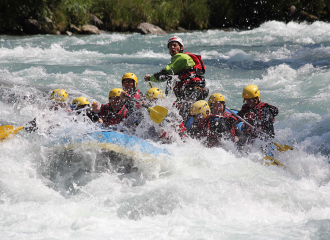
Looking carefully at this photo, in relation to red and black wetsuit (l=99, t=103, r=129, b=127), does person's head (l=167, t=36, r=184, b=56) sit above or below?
above

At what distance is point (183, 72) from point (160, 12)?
1733 centimetres

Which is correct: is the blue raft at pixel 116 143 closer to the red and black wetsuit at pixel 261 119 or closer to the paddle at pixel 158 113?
the paddle at pixel 158 113

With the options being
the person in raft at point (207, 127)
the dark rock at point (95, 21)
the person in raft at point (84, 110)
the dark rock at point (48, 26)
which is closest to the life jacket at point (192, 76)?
the person in raft at point (207, 127)


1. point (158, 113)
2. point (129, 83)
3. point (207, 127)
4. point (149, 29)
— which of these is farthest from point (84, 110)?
point (149, 29)

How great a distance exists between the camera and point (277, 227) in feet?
11.6

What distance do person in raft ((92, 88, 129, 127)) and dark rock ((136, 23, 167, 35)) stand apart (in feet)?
49.4

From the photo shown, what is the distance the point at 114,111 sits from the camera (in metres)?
5.42

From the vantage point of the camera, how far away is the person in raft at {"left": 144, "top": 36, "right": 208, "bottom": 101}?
5.32 meters

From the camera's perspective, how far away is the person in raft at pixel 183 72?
5.32 meters

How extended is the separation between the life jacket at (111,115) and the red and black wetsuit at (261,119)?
1863mm

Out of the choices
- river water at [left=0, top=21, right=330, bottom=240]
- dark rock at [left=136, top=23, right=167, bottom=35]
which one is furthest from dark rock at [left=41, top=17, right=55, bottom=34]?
river water at [left=0, top=21, right=330, bottom=240]

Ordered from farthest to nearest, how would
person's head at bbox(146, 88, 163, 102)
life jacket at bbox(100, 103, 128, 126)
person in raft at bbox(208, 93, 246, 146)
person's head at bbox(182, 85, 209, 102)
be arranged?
person's head at bbox(182, 85, 209, 102), person's head at bbox(146, 88, 163, 102), life jacket at bbox(100, 103, 128, 126), person in raft at bbox(208, 93, 246, 146)

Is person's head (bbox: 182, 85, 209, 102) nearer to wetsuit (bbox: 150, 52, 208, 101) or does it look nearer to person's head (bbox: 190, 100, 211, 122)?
wetsuit (bbox: 150, 52, 208, 101)

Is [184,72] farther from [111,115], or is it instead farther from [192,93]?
[111,115]
